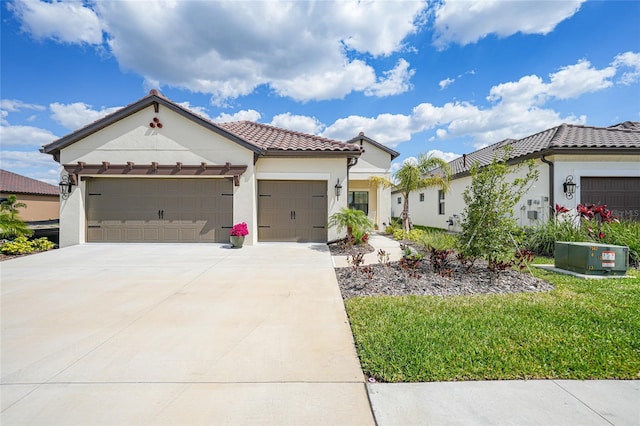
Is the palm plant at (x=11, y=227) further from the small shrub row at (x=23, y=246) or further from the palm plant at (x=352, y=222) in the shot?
the palm plant at (x=352, y=222)

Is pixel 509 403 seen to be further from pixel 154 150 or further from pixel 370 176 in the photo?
pixel 370 176

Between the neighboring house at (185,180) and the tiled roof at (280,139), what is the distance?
113 millimetres

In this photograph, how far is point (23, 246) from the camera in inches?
362

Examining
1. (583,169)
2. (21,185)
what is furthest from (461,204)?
(21,185)

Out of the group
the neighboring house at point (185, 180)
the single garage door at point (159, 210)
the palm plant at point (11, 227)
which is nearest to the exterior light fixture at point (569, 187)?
the neighboring house at point (185, 180)

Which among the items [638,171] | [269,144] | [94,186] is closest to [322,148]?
[269,144]

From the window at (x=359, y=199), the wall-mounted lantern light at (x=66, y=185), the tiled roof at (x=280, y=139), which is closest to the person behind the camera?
the wall-mounted lantern light at (x=66, y=185)

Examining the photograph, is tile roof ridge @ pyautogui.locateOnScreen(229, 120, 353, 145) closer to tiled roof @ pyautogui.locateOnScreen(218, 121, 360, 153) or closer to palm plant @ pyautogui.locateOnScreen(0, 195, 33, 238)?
tiled roof @ pyautogui.locateOnScreen(218, 121, 360, 153)

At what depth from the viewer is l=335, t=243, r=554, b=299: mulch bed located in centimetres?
522

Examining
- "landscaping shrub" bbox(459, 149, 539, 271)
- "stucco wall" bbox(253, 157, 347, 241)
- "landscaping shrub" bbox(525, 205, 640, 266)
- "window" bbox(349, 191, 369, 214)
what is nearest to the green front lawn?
"landscaping shrub" bbox(459, 149, 539, 271)

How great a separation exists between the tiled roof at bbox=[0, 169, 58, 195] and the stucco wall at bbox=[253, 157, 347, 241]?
62.3ft

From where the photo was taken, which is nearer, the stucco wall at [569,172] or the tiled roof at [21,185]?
the stucco wall at [569,172]

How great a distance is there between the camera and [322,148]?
34.6ft

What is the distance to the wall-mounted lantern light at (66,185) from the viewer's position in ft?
33.8
